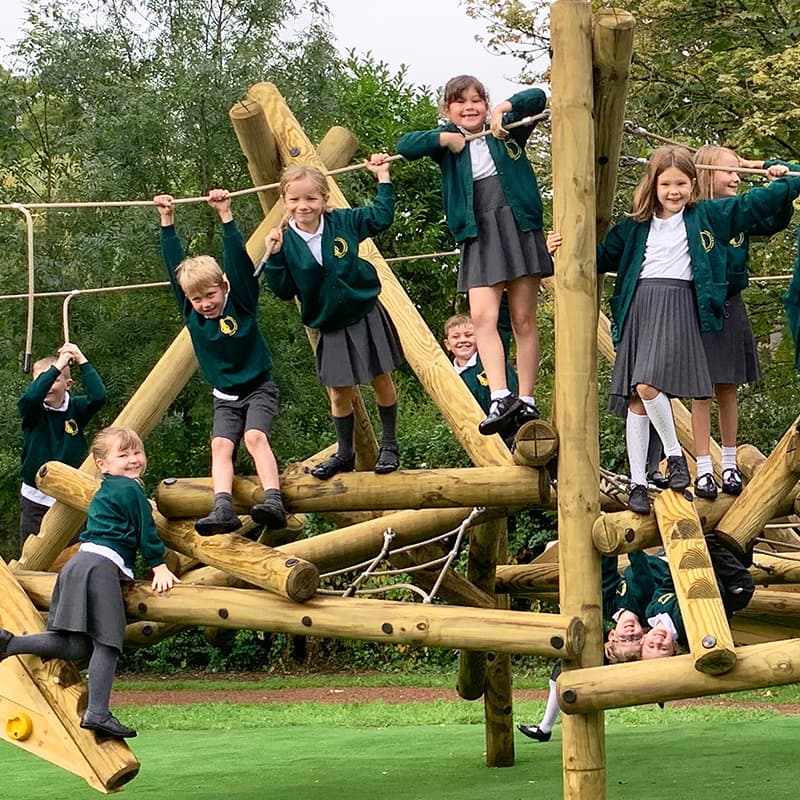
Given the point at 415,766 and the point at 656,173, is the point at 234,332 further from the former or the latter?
the point at 415,766

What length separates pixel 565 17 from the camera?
19.0ft

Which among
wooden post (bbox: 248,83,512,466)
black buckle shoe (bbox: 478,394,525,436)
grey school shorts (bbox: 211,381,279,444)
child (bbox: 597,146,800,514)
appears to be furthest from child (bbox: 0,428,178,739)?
child (bbox: 597,146,800,514)

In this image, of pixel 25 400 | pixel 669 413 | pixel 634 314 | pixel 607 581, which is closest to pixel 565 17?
pixel 634 314

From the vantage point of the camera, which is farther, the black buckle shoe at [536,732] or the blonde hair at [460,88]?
the black buckle shoe at [536,732]

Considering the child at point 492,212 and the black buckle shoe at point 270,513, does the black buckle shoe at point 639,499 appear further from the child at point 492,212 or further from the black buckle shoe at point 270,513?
the black buckle shoe at point 270,513

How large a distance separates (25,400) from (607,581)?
3350 millimetres

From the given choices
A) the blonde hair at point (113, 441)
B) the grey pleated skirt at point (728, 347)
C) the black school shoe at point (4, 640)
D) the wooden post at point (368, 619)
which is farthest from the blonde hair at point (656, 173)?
the black school shoe at point (4, 640)

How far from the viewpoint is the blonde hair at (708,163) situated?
629 cm

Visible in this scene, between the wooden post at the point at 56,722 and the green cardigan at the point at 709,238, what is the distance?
2749 millimetres

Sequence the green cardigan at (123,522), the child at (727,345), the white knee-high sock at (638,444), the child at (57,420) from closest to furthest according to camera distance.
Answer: the white knee-high sock at (638,444) < the child at (727,345) < the green cardigan at (123,522) < the child at (57,420)

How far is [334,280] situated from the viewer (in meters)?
6.36

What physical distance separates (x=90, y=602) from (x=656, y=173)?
298 cm

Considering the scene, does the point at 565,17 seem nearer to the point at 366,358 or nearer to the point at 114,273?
the point at 366,358

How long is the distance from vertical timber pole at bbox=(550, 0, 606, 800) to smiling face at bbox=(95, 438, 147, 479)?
1.93 m
